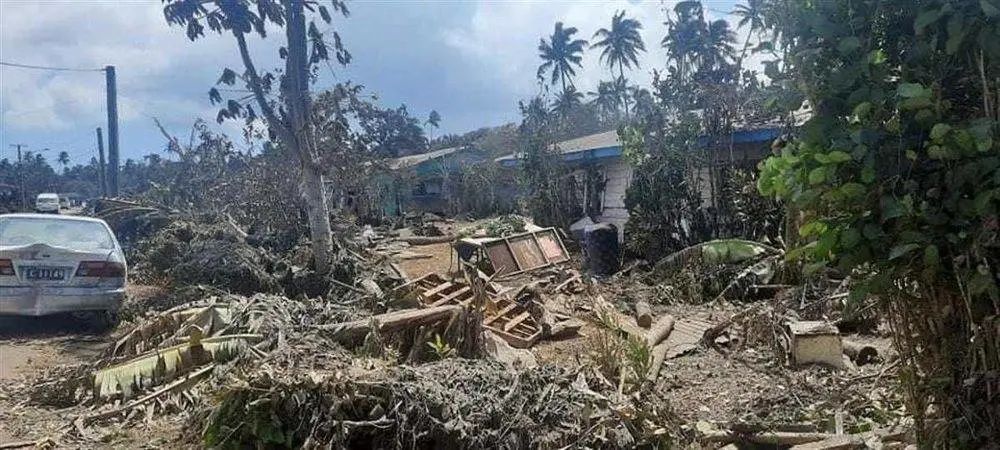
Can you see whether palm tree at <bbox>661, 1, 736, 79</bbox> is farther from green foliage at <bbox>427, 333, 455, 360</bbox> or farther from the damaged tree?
green foliage at <bbox>427, 333, 455, 360</bbox>

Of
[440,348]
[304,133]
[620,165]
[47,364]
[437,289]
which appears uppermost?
[304,133]

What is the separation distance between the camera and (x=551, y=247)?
1411 cm

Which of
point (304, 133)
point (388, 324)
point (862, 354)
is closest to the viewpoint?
point (388, 324)

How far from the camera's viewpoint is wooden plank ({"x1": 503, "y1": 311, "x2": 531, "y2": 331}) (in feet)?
28.8

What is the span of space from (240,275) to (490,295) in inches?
176

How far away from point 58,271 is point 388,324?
15.7 ft

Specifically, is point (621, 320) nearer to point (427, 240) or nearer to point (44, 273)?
point (44, 273)

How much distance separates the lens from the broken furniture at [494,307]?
8500mm

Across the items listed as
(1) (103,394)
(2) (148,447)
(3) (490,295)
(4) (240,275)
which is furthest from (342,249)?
(2) (148,447)

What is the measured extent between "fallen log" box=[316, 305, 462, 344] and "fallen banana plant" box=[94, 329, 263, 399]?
2.45 feet

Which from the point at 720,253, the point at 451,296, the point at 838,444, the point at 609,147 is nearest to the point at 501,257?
the point at 720,253

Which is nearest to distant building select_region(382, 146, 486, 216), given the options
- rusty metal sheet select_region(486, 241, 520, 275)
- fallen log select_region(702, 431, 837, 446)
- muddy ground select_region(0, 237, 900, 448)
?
rusty metal sheet select_region(486, 241, 520, 275)

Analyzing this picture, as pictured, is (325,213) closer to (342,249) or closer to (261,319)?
(342,249)

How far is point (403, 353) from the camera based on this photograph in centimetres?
637
